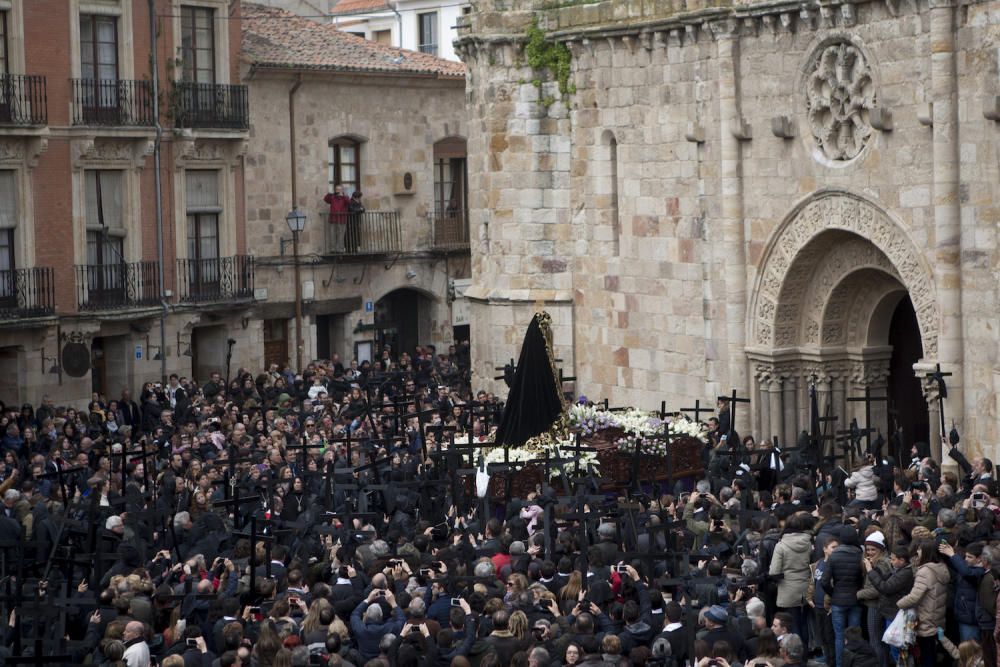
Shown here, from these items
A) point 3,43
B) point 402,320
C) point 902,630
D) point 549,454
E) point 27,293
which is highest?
point 3,43

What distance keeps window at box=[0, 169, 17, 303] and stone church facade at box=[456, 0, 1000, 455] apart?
7897 mm

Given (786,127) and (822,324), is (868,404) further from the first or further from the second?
(786,127)

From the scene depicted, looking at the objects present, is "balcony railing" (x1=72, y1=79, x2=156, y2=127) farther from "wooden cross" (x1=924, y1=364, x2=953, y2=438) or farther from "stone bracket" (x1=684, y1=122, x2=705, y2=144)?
"wooden cross" (x1=924, y1=364, x2=953, y2=438)

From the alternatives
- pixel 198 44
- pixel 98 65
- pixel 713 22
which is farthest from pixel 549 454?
pixel 198 44

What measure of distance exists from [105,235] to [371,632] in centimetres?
2101

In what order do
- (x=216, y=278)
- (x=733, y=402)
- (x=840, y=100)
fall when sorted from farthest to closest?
(x=216, y=278)
(x=733, y=402)
(x=840, y=100)

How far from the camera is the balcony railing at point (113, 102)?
Answer: 34.1 meters

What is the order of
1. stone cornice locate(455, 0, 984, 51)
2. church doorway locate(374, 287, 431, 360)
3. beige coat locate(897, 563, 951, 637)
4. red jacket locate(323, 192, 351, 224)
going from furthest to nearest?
1. church doorway locate(374, 287, 431, 360)
2. red jacket locate(323, 192, 351, 224)
3. stone cornice locate(455, 0, 984, 51)
4. beige coat locate(897, 563, 951, 637)

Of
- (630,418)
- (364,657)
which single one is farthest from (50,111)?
(364,657)

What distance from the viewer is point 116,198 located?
116 feet

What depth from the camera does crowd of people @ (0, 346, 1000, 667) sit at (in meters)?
14.7

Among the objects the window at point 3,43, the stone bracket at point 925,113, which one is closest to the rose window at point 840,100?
the stone bracket at point 925,113

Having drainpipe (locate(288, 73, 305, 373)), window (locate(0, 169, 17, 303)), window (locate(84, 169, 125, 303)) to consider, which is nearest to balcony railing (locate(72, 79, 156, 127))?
window (locate(84, 169, 125, 303))

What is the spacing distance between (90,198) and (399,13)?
1703 cm
